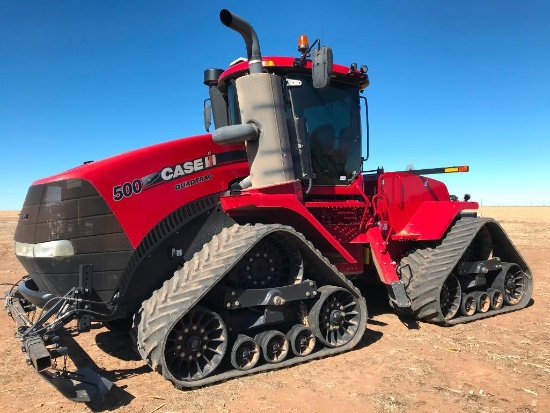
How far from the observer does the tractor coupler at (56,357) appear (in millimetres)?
3605

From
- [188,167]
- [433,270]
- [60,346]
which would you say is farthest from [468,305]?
[60,346]

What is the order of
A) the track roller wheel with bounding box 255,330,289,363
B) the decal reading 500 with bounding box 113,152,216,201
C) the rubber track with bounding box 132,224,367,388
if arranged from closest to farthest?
1. the rubber track with bounding box 132,224,367,388
2. the decal reading 500 with bounding box 113,152,216,201
3. the track roller wheel with bounding box 255,330,289,363

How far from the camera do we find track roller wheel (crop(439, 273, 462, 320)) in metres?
6.35

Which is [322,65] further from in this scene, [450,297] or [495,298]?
[495,298]

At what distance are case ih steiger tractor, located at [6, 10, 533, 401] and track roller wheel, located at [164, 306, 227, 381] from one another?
12 mm

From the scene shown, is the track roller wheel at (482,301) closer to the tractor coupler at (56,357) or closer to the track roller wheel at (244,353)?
the track roller wheel at (244,353)

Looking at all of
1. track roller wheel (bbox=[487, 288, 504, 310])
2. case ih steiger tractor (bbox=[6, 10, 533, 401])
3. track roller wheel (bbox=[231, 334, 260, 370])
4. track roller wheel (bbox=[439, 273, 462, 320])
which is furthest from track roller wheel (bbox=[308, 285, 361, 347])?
track roller wheel (bbox=[487, 288, 504, 310])

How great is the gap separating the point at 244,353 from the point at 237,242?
3.59 ft

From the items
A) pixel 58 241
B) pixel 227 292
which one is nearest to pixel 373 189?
pixel 227 292

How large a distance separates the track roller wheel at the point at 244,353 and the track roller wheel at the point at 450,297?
3.02m

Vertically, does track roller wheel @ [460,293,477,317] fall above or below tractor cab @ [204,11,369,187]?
below

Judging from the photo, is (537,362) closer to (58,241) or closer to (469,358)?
(469,358)

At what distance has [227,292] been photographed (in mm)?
4457

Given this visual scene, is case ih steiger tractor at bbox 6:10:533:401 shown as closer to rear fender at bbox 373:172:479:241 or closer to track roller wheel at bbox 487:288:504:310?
rear fender at bbox 373:172:479:241
